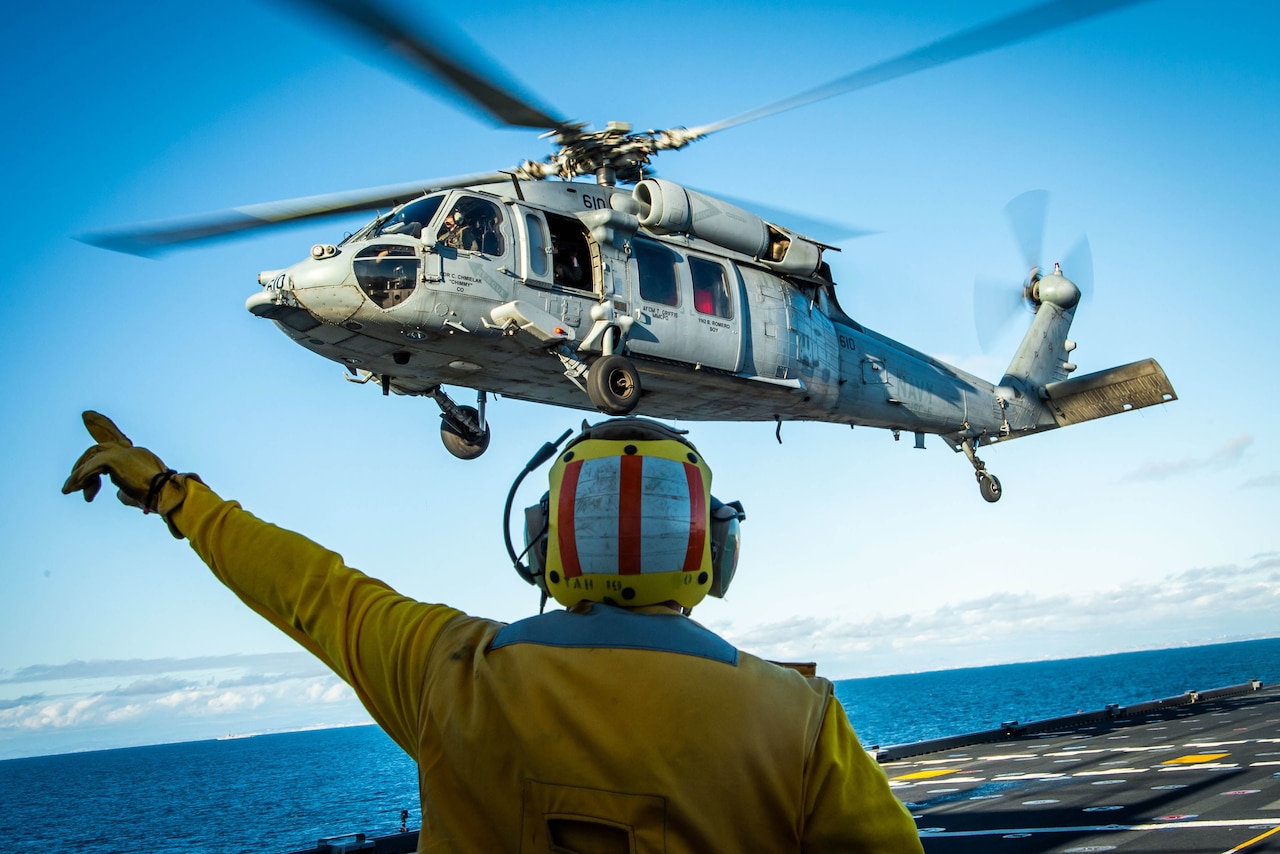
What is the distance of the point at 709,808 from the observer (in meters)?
1.82

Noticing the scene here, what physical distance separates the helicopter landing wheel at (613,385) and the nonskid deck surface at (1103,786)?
19.5 ft

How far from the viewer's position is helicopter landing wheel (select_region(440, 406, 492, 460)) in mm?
13000

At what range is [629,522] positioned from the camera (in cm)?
212

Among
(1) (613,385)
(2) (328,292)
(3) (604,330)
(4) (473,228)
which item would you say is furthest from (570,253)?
(2) (328,292)

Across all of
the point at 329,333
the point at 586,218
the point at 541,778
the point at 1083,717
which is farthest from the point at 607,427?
the point at 1083,717

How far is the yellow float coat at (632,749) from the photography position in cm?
182

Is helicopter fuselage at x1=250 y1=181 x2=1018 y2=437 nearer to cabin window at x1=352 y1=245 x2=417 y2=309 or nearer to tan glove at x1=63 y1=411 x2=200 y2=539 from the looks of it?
cabin window at x1=352 y1=245 x2=417 y2=309

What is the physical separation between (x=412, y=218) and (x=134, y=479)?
9.76m

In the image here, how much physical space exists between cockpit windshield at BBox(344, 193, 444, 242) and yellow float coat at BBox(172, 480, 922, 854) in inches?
399

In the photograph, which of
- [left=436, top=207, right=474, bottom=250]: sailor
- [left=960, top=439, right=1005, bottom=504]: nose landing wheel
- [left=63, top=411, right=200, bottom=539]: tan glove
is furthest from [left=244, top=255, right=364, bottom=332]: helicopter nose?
[left=960, top=439, right=1005, bottom=504]: nose landing wheel

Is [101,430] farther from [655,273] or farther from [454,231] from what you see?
A: [655,273]

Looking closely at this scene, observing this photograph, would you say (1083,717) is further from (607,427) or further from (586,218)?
(607,427)

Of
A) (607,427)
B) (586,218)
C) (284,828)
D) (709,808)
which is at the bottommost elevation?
(284,828)

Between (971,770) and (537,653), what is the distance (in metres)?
17.8
